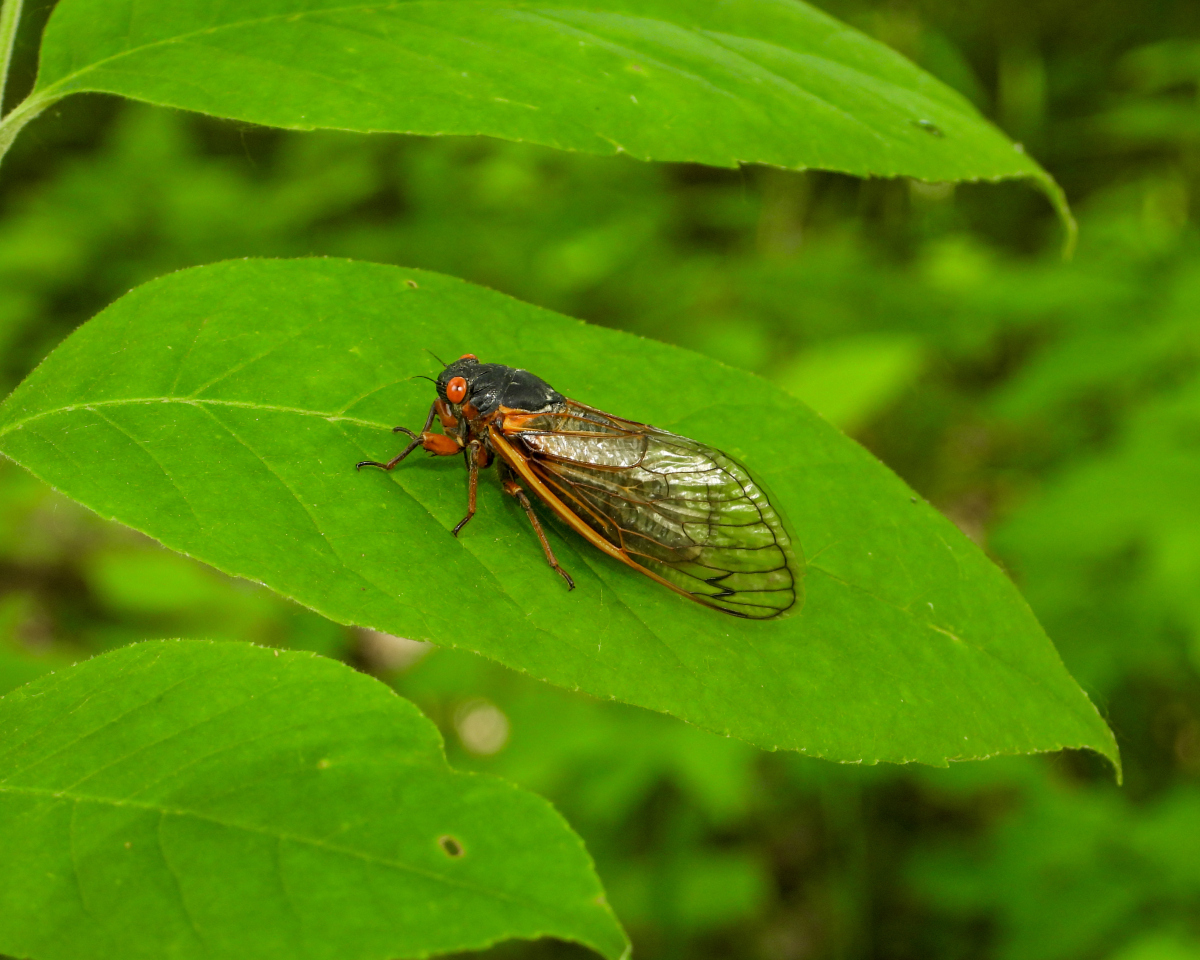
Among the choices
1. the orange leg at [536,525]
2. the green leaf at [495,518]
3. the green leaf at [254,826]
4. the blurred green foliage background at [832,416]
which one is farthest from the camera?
the blurred green foliage background at [832,416]

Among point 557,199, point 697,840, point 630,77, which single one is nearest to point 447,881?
point 630,77

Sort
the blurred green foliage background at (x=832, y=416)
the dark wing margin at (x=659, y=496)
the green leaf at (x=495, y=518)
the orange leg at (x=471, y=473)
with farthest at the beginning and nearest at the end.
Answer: the blurred green foliage background at (x=832, y=416) → the dark wing margin at (x=659, y=496) → the orange leg at (x=471, y=473) → the green leaf at (x=495, y=518)

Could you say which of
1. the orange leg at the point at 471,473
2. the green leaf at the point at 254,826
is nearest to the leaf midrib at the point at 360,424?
the orange leg at the point at 471,473

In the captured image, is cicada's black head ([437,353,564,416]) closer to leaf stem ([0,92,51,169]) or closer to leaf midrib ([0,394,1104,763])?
leaf midrib ([0,394,1104,763])

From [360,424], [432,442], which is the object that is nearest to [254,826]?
[360,424]

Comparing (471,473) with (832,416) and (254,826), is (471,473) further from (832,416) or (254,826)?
(832,416)

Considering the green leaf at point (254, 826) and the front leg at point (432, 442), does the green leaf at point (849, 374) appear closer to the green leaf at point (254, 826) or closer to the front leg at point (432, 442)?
the front leg at point (432, 442)

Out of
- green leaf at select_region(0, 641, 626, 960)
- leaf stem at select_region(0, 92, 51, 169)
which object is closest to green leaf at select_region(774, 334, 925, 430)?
leaf stem at select_region(0, 92, 51, 169)
